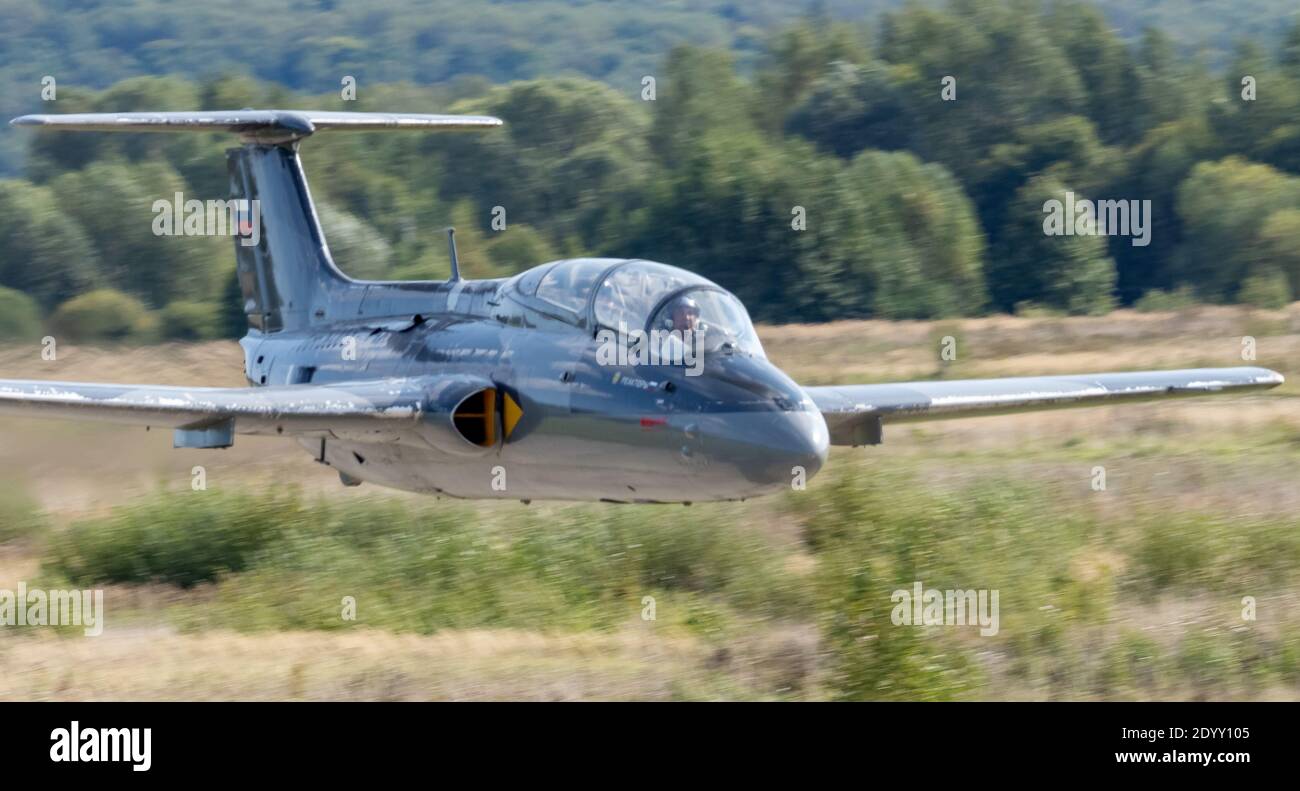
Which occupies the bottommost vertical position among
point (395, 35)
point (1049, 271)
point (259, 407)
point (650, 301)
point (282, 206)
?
point (259, 407)

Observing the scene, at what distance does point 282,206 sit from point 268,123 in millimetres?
1122

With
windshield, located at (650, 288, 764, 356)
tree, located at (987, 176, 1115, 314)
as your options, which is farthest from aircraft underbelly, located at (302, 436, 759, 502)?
tree, located at (987, 176, 1115, 314)

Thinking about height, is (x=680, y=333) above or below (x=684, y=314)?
below

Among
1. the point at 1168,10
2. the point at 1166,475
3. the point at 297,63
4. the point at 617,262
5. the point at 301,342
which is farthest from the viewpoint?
the point at 1168,10

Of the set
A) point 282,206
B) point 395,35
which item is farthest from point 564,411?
point 395,35

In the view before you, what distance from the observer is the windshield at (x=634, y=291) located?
14.9 m

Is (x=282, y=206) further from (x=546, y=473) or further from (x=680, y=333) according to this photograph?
(x=680, y=333)

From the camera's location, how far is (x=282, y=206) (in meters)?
21.4

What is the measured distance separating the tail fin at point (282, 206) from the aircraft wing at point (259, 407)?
4895mm

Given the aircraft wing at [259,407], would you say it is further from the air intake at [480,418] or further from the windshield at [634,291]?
the windshield at [634,291]

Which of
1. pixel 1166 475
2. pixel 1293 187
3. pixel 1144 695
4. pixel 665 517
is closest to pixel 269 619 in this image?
pixel 665 517

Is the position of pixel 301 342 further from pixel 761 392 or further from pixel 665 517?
pixel 761 392

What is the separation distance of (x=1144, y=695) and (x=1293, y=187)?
49.7 m

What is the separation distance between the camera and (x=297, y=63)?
164m
